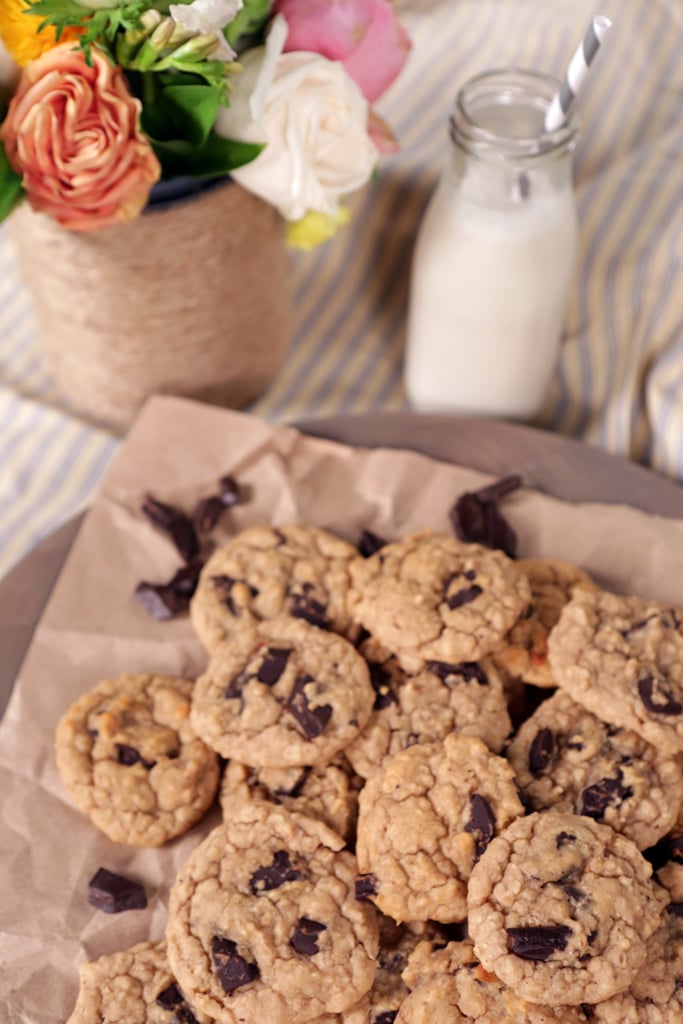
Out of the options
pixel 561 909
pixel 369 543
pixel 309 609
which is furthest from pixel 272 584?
pixel 561 909

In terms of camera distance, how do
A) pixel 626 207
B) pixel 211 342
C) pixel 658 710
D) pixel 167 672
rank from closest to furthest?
pixel 658 710 < pixel 167 672 < pixel 211 342 < pixel 626 207

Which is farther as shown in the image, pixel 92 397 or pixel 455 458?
pixel 92 397

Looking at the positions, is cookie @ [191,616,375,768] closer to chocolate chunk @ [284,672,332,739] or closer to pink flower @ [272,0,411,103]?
chocolate chunk @ [284,672,332,739]

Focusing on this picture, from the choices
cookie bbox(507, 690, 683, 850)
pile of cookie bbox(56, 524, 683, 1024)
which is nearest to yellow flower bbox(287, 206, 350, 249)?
A: pile of cookie bbox(56, 524, 683, 1024)

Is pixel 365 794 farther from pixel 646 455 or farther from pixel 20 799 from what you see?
pixel 646 455

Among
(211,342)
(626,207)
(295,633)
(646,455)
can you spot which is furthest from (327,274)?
(295,633)

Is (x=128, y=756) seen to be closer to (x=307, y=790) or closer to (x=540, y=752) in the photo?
(x=307, y=790)

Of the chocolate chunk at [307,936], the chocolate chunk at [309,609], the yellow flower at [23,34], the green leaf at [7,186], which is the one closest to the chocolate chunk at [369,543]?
the chocolate chunk at [309,609]
